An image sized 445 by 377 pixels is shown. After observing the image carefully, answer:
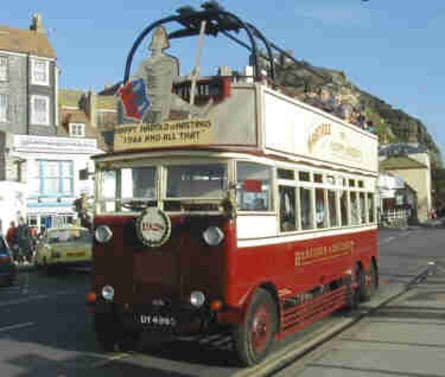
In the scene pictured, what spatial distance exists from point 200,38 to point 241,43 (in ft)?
2.11

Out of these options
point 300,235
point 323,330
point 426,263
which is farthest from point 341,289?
point 426,263

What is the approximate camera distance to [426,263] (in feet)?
86.9

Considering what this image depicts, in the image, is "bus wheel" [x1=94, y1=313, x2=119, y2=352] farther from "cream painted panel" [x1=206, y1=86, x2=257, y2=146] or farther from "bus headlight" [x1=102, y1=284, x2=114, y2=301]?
"cream painted panel" [x1=206, y1=86, x2=257, y2=146]

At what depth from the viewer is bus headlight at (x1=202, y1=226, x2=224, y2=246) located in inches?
352

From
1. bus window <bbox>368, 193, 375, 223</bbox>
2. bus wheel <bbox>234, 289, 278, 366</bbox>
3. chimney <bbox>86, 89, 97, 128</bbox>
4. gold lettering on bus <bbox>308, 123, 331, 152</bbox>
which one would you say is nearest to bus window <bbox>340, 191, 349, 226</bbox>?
gold lettering on bus <bbox>308, 123, 331, 152</bbox>

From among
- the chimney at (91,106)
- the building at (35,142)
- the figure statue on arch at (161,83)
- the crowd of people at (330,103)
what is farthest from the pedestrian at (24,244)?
the chimney at (91,106)

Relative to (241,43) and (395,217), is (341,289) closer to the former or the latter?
(241,43)

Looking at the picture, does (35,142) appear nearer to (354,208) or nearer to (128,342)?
(354,208)

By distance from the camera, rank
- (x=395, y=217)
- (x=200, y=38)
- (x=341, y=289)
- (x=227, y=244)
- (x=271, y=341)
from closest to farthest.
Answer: (x=227, y=244) → (x=271, y=341) → (x=200, y=38) → (x=341, y=289) → (x=395, y=217)

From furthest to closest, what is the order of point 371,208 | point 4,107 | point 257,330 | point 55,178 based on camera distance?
point 4,107 < point 55,178 < point 371,208 < point 257,330

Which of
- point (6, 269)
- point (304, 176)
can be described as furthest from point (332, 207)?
point (6, 269)

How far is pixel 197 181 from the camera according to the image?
9422mm

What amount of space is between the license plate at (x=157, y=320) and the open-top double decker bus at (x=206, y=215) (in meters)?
0.01

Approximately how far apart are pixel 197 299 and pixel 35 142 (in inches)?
1502
